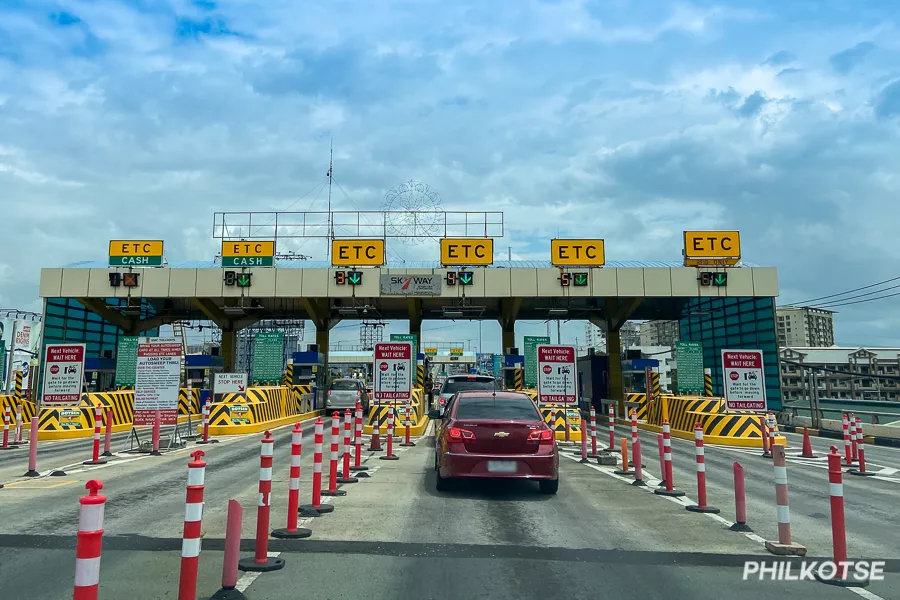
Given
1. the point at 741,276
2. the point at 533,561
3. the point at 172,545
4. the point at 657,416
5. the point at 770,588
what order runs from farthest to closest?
the point at 741,276 → the point at 657,416 → the point at 172,545 → the point at 533,561 → the point at 770,588

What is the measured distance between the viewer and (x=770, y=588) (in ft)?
16.9

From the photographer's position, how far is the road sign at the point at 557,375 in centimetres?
1673

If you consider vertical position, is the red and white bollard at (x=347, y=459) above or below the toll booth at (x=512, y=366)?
below

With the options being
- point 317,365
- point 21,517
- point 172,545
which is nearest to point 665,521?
point 172,545

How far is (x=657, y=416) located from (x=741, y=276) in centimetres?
1104

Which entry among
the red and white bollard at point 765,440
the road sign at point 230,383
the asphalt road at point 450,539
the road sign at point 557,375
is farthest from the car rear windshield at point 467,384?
the asphalt road at point 450,539

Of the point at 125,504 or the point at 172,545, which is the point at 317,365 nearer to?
the point at 125,504

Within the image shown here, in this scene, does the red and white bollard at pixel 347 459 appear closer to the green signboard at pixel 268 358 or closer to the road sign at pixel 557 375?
the road sign at pixel 557 375

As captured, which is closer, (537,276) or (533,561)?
(533,561)

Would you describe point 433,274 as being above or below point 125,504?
above

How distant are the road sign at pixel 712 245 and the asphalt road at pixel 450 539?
2199 centimetres

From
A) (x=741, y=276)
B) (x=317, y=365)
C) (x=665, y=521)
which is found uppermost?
(x=741, y=276)

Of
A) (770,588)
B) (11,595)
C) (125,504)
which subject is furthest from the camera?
(125,504)

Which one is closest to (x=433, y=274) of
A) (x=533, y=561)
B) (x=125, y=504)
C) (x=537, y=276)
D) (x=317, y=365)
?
(x=537, y=276)
